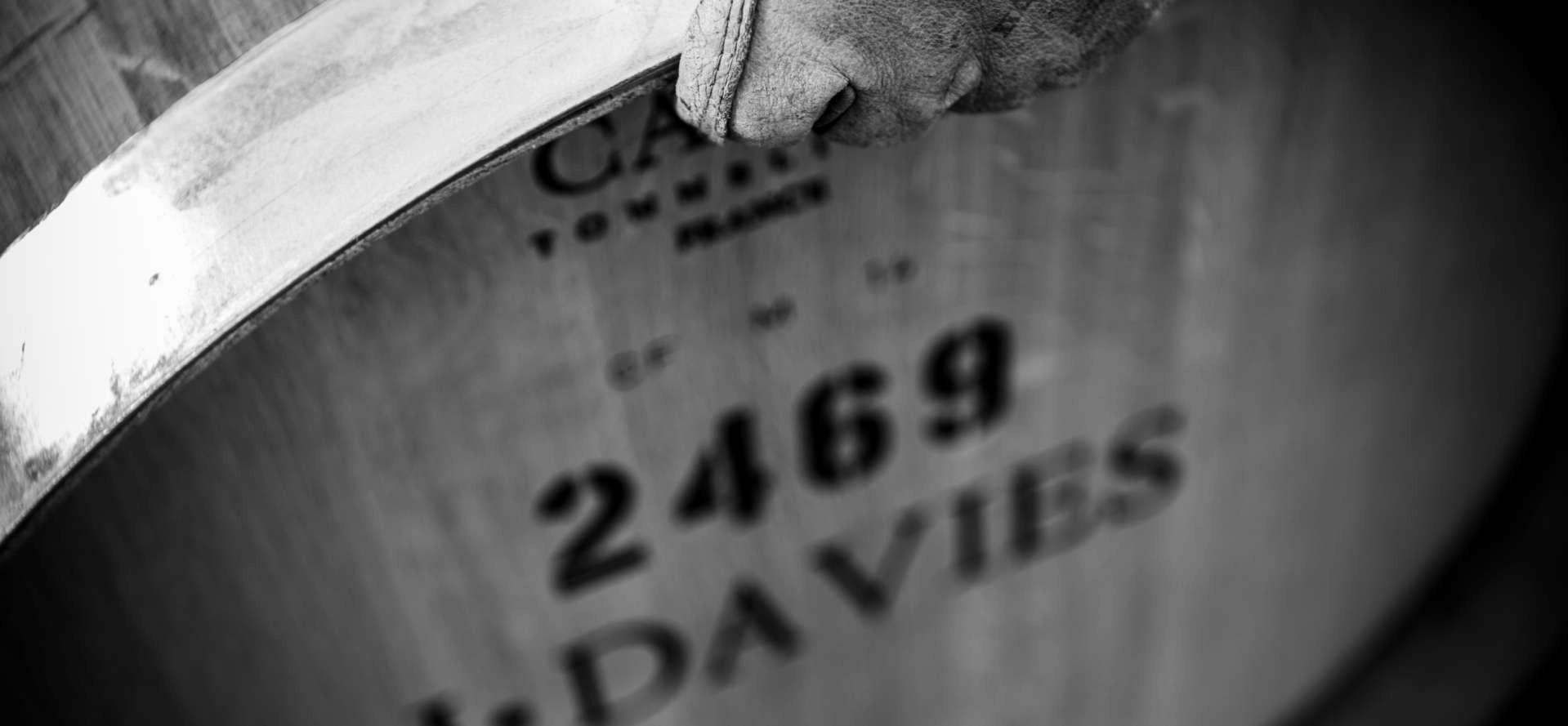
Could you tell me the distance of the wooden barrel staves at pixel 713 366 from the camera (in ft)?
1.26

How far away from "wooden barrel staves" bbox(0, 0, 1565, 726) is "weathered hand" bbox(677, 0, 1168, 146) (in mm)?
28

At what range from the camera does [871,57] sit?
0.39m

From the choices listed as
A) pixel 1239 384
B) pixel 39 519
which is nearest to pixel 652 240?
pixel 39 519

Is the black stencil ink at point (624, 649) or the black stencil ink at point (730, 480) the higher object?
the black stencil ink at point (730, 480)

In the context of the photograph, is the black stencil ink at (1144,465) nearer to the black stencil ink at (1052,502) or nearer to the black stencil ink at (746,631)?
the black stencil ink at (1052,502)

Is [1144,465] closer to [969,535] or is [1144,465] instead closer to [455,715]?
[969,535]

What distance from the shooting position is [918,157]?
2.25ft

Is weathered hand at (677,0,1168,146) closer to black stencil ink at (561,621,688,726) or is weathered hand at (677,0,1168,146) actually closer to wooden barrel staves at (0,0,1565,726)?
wooden barrel staves at (0,0,1565,726)

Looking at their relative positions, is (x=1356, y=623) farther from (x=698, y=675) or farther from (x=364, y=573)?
(x=364, y=573)

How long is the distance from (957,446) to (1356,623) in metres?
0.67

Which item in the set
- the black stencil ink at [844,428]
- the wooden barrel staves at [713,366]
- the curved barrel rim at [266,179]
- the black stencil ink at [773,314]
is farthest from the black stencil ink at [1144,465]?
the curved barrel rim at [266,179]

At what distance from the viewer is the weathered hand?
38 centimetres

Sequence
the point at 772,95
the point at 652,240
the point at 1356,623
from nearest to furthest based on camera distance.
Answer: the point at 772,95 < the point at 652,240 < the point at 1356,623

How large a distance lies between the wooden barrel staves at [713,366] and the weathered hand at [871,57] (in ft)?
0.09
